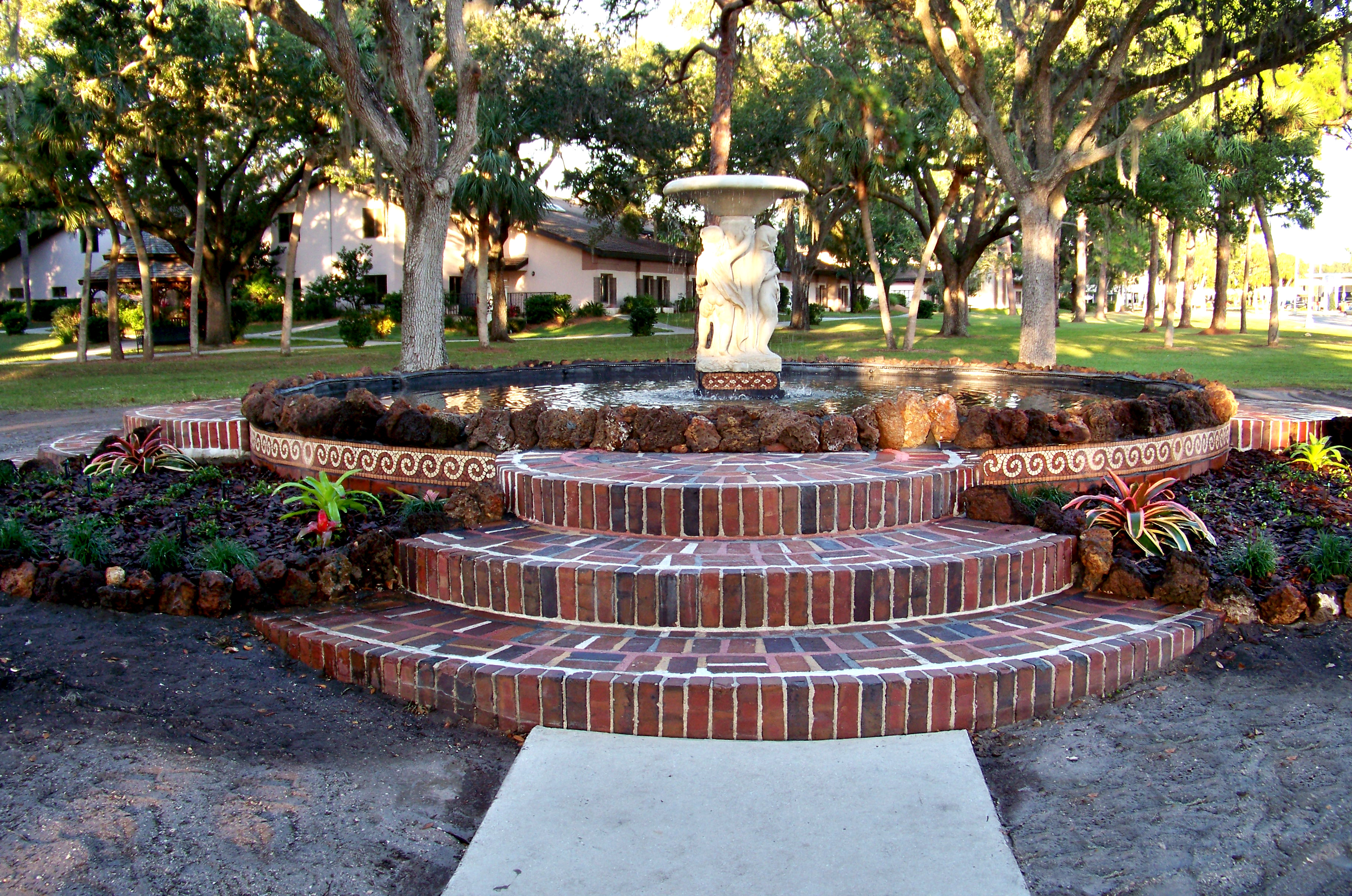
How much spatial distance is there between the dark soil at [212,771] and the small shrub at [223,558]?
0.39m

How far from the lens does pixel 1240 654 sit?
4.01 metres

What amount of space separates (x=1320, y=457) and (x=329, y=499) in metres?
6.69

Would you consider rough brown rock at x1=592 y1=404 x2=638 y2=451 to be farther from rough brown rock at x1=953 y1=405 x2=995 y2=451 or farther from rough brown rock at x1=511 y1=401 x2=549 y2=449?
rough brown rock at x1=953 y1=405 x2=995 y2=451

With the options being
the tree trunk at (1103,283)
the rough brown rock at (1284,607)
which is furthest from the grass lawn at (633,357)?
the tree trunk at (1103,283)

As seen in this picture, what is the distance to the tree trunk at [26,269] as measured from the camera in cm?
4184

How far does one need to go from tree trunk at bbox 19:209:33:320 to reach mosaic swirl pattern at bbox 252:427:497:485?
136ft

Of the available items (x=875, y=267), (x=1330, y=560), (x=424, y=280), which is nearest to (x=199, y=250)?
(x=424, y=280)

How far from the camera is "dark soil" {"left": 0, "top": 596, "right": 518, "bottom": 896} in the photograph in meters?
2.64

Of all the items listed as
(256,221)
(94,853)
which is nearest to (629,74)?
(256,221)

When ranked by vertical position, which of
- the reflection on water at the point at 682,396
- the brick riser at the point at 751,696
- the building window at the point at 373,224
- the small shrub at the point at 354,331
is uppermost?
Result: the building window at the point at 373,224

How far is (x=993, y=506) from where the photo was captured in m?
4.98

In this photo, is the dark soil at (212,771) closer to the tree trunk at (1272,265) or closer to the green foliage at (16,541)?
the green foliage at (16,541)

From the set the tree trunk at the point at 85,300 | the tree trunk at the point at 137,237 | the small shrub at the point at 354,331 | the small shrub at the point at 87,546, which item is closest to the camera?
the small shrub at the point at 87,546

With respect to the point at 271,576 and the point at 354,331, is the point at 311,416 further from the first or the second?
the point at 354,331
